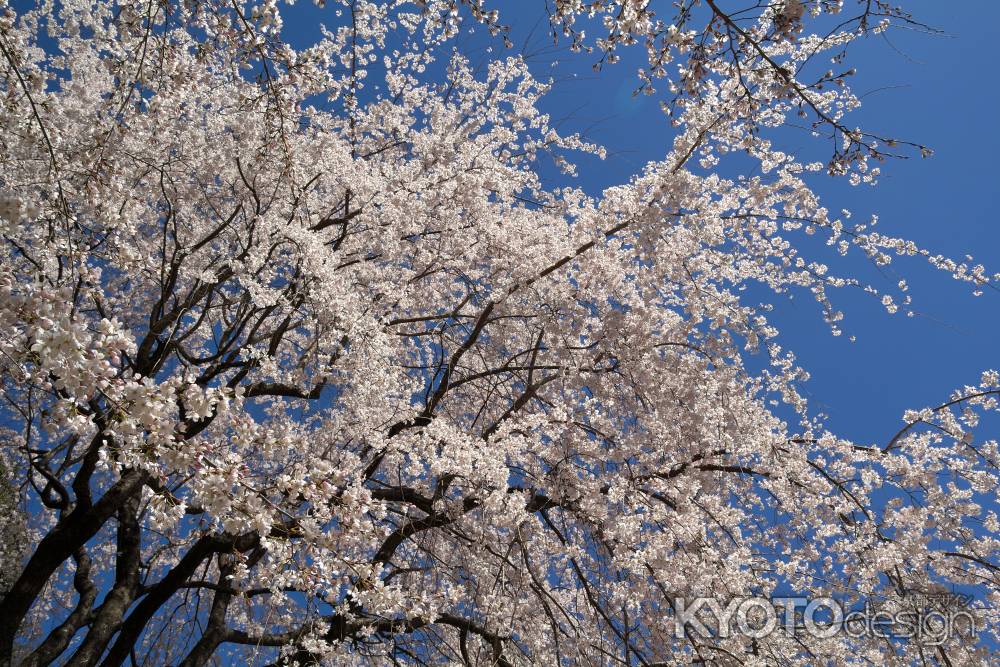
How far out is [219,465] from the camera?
240 centimetres

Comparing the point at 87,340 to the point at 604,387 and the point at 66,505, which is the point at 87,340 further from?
the point at 66,505

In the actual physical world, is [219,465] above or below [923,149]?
below

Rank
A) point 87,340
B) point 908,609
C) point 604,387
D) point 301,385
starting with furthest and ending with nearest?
A: point 604,387
point 301,385
point 908,609
point 87,340

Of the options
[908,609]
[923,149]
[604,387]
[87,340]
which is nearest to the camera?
[87,340]

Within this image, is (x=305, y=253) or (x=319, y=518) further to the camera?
(x=305, y=253)

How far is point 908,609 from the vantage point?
15.6ft

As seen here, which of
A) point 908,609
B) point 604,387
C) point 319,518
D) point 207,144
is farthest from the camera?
point 207,144

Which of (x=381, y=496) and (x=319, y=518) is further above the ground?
(x=381, y=496)

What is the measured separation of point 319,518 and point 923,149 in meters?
3.05

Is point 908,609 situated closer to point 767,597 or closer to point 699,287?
point 767,597

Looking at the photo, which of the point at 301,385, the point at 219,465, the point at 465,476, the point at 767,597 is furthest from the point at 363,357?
the point at 767,597

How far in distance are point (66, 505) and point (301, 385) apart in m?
3.31

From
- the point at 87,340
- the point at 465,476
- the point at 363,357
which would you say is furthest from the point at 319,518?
the point at 363,357

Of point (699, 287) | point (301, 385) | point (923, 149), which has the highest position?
point (699, 287)
